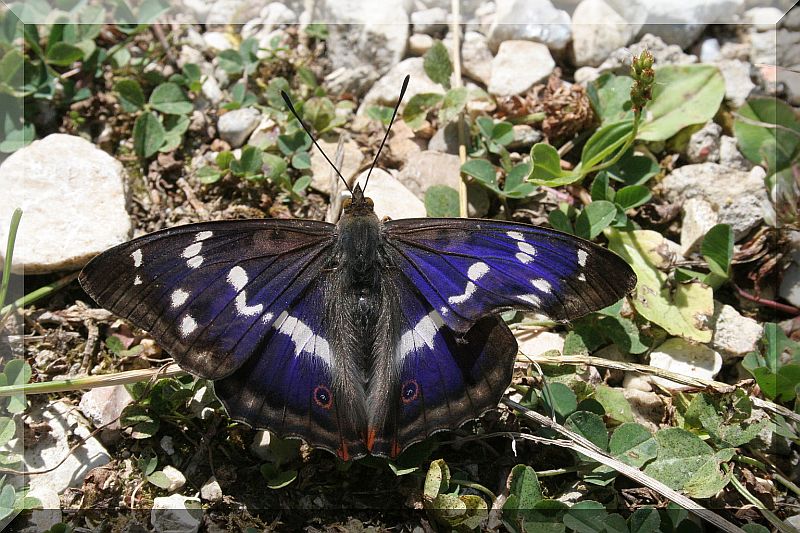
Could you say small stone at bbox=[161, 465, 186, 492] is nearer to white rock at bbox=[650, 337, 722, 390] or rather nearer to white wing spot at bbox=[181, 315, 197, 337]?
white wing spot at bbox=[181, 315, 197, 337]

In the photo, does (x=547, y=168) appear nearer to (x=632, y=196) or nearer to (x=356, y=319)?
(x=632, y=196)

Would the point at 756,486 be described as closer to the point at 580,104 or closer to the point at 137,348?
the point at 580,104

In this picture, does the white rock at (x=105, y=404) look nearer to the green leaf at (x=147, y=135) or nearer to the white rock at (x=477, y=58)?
the green leaf at (x=147, y=135)

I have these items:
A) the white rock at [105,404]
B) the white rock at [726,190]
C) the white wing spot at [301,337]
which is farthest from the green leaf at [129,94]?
the white rock at [726,190]

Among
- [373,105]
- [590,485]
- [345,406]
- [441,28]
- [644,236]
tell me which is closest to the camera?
[345,406]

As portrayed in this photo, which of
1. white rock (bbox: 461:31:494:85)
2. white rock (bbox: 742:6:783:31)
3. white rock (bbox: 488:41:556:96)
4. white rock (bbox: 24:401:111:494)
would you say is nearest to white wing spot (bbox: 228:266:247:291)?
white rock (bbox: 24:401:111:494)

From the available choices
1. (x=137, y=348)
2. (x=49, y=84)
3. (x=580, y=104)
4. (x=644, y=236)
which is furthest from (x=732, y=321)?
(x=49, y=84)
